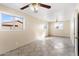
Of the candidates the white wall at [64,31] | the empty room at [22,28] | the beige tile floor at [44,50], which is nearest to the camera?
the empty room at [22,28]

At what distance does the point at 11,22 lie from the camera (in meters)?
4.04

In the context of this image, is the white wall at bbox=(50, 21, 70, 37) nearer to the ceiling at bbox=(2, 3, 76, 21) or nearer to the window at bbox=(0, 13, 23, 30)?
the ceiling at bbox=(2, 3, 76, 21)

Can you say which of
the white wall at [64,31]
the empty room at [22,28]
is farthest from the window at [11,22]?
the white wall at [64,31]

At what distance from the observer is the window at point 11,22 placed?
12.0 ft

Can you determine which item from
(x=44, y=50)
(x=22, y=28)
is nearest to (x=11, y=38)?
(x=22, y=28)

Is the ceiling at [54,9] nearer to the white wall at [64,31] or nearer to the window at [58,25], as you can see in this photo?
the white wall at [64,31]

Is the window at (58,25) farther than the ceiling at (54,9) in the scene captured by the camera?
Yes

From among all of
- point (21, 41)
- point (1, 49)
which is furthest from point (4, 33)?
point (21, 41)

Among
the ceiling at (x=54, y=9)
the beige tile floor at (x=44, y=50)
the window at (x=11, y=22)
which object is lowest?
the beige tile floor at (x=44, y=50)

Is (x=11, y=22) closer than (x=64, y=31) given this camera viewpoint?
Yes

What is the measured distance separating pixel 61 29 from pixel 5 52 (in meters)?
6.29

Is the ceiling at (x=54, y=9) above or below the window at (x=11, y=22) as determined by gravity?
above

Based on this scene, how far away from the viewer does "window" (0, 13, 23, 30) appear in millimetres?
3650

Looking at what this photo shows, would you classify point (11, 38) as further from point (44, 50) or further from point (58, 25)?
point (58, 25)
